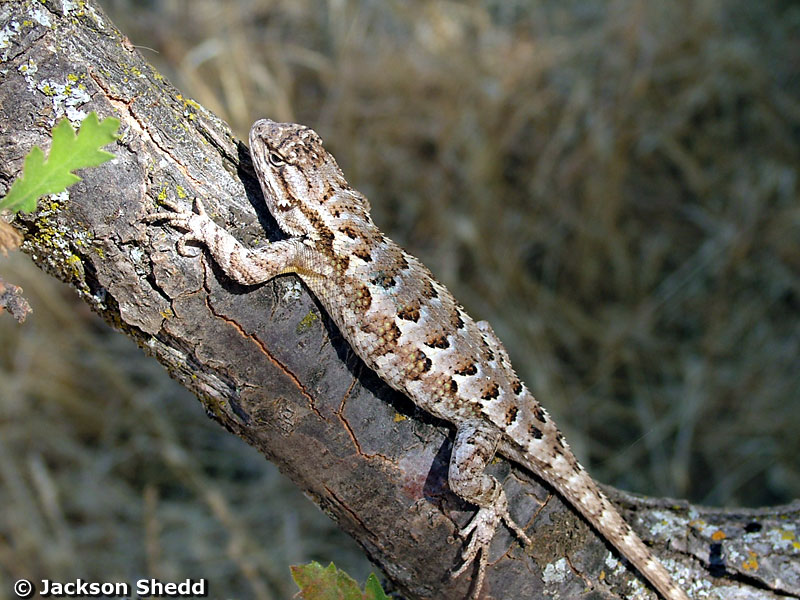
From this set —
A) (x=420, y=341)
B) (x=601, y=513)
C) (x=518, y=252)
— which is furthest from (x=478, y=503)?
(x=518, y=252)

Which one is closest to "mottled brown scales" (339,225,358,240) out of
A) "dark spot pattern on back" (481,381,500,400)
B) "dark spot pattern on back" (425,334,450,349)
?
"dark spot pattern on back" (425,334,450,349)

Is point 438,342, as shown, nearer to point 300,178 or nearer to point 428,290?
point 428,290

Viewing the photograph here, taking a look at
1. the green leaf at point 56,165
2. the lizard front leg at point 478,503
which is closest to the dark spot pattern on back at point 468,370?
the lizard front leg at point 478,503

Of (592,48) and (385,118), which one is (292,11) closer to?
(385,118)

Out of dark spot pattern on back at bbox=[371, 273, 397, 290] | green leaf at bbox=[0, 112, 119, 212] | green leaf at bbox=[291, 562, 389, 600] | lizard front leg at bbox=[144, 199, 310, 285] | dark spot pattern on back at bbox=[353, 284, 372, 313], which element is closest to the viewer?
green leaf at bbox=[0, 112, 119, 212]

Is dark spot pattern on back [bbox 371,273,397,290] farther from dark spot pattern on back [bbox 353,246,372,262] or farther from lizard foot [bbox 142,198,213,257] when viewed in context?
lizard foot [bbox 142,198,213,257]

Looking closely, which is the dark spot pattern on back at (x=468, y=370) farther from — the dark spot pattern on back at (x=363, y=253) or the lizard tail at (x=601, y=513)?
the dark spot pattern on back at (x=363, y=253)

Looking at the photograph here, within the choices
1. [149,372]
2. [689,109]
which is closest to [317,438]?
[149,372]

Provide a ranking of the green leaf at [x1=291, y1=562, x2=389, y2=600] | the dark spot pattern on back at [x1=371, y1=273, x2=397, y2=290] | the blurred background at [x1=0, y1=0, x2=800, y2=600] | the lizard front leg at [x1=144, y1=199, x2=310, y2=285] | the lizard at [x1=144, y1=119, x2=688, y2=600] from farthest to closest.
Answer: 1. the blurred background at [x1=0, y1=0, x2=800, y2=600]
2. the dark spot pattern on back at [x1=371, y1=273, x2=397, y2=290]
3. the lizard at [x1=144, y1=119, x2=688, y2=600]
4. the lizard front leg at [x1=144, y1=199, x2=310, y2=285]
5. the green leaf at [x1=291, y1=562, x2=389, y2=600]
